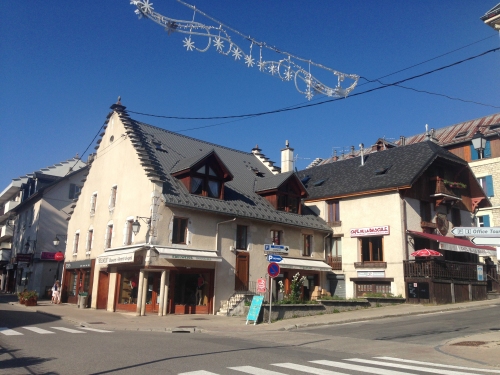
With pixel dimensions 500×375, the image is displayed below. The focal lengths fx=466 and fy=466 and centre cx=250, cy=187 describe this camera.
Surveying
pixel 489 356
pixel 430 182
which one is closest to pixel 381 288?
pixel 430 182

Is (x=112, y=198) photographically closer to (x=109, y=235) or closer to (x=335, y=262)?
(x=109, y=235)

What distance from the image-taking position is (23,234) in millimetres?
43031

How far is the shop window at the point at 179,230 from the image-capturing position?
77.4ft

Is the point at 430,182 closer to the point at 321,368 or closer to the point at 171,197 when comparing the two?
the point at 171,197

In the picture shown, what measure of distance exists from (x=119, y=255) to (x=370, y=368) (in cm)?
1657

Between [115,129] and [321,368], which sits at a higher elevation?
[115,129]

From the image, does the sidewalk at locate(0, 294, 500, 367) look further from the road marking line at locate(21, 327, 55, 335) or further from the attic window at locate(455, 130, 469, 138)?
the attic window at locate(455, 130, 469, 138)

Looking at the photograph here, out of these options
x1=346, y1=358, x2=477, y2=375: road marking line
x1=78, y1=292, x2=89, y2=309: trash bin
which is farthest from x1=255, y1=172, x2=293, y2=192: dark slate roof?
x1=346, y1=358, x2=477, y2=375: road marking line

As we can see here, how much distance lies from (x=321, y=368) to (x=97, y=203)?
23.4 metres

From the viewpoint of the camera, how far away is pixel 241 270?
25.7 metres

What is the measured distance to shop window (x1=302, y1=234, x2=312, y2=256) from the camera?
2969cm

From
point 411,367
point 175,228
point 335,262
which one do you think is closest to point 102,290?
point 175,228

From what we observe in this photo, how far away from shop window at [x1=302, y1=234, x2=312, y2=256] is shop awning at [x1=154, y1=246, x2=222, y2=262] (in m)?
7.59

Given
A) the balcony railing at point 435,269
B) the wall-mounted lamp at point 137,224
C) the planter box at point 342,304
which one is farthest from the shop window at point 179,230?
the balcony railing at point 435,269
